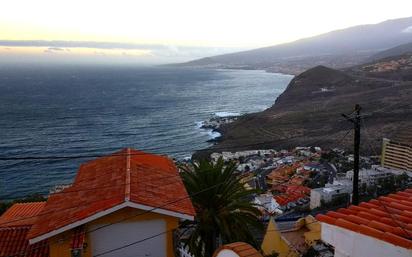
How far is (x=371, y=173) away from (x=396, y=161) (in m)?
1.83

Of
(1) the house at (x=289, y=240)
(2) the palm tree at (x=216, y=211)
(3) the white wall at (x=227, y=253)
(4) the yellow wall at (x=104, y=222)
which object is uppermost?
(3) the white wall at (x=227, y=253)

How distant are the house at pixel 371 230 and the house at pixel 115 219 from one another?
4756 millimetres

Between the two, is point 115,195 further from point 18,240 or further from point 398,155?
point 398,155

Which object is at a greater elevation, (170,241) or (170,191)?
(170,191)

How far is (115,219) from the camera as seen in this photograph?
8844 mm

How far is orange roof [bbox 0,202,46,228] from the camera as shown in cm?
1032

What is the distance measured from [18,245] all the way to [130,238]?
2381mm

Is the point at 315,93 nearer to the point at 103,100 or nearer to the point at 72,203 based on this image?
the point at 103,100

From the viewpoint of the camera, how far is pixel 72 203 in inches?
376

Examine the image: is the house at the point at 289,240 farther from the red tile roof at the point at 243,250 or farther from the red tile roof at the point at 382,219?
Result: the red tile roof at the point at 243,250

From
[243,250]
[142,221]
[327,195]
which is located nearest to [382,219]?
[243,250]

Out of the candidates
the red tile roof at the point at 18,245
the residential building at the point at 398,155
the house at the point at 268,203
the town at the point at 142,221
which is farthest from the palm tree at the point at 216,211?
the residential building at the point at 398,155

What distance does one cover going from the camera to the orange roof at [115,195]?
866 cm

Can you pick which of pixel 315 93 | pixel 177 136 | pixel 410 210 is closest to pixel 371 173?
pixel 410 210
